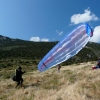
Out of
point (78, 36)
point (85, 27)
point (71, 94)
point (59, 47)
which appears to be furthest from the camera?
point (59, 47)

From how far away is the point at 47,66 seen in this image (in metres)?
13.9

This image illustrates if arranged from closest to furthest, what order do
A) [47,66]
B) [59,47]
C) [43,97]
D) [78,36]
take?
[43,97], [78,36], [59,47], [47,66]

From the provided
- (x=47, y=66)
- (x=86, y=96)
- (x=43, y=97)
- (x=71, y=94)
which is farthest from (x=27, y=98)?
(x=47, y=66)

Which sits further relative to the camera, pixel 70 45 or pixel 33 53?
pixel 33 53

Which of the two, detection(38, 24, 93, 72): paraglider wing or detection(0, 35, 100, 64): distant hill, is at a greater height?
detection(0, 35, 100, 64): distant hill

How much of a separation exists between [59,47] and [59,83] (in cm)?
232

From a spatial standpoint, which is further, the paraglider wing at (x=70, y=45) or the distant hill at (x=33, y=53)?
the distant hill at (x=33, y=53)

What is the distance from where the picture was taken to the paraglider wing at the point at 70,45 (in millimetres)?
11205

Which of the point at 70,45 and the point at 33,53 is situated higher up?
the point at 33,53

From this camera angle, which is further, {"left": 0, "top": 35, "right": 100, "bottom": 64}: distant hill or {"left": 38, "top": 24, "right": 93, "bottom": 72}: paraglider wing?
{"left": 0, "top": 35, "right": 100, "bottom": 64}: distant hill

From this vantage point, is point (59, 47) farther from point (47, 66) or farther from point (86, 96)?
point (86, 96)

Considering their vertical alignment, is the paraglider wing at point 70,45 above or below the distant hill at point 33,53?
below

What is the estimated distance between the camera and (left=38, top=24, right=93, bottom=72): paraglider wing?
1120cm

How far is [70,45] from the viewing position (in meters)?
12.4
